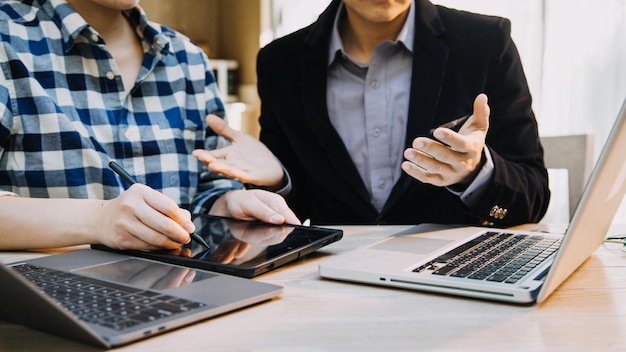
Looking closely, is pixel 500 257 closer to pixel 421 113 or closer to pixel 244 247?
pixel 244 247

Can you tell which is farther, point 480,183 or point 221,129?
point 221,129

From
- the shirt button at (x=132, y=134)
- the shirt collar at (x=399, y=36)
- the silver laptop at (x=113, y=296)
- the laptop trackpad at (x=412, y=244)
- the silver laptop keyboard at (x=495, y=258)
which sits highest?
the shirt collar at (x=399, y=36)

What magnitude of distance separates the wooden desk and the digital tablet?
6 cm

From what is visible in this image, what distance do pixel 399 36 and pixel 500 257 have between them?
72cm

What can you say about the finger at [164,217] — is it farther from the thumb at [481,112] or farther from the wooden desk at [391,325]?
the thumb at [481,112]

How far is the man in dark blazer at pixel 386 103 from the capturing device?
4.51ft

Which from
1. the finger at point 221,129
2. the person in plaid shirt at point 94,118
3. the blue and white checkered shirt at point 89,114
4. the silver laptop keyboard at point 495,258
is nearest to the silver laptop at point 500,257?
the silver laptop keyboard at point 495,258

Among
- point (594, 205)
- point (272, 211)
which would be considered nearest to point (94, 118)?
point (272, 211)

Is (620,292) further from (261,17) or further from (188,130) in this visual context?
(261,17)

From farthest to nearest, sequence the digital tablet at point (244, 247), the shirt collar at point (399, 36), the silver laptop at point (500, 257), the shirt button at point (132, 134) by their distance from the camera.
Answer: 1. the shirt collar at point (399, 36)
2. the shirt button at point (132, 134)
3. the digital tablet at point (244, 247)
4. the silver laptop at point (500, 257)

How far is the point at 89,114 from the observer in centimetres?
130

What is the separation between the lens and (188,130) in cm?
144

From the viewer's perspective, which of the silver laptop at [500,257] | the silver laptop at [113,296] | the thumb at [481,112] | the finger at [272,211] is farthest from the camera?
the finger at [272,211]

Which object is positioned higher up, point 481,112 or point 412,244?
point 481,112
